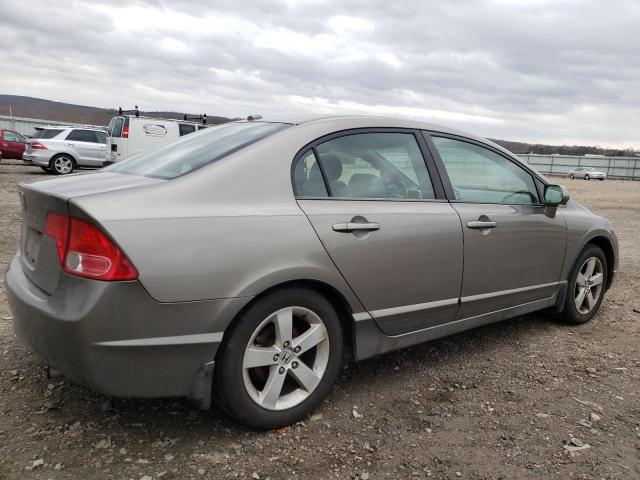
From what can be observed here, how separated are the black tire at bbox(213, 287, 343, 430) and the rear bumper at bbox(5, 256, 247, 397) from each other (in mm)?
77

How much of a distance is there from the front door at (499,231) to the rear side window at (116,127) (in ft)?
48.9

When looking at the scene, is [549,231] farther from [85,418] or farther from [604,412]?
[85,418]

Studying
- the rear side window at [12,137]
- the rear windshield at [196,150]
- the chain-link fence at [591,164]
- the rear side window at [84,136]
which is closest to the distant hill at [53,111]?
the chain-link fence at [591,164]

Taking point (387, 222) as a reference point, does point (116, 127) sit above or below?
above

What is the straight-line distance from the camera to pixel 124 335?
2170 mm

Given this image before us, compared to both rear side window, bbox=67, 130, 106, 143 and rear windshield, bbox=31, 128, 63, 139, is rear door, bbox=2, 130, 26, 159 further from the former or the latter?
rear side window, bbox=67, 130, 106, 143

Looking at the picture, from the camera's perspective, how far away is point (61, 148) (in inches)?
693

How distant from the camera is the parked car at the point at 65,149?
687 inches

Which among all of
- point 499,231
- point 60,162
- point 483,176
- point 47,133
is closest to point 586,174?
point 60,162

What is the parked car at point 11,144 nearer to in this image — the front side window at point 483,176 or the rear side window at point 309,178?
the front side window at point 483,176

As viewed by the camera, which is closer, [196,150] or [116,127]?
[196,150]

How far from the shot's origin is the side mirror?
398 cm

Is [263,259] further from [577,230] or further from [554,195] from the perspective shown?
[577,230]

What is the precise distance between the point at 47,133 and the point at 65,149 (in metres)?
0.95
